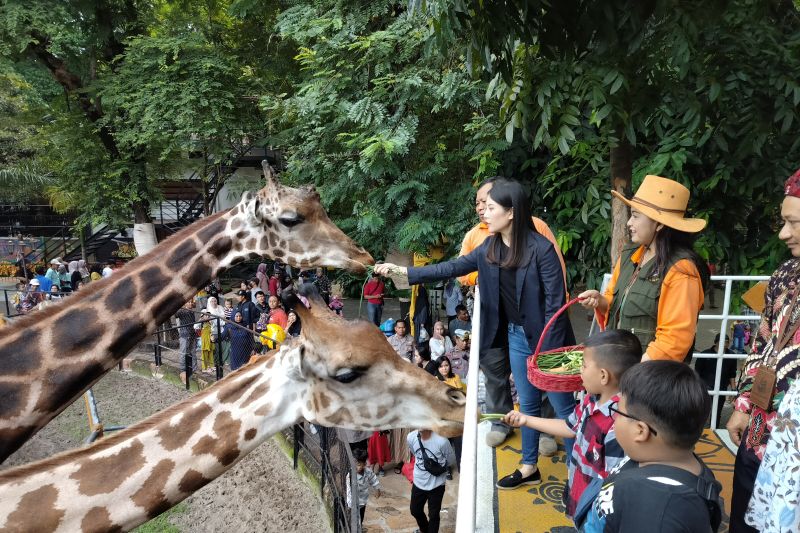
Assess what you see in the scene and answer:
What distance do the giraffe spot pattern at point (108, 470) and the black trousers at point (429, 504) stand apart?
4110 millimetres

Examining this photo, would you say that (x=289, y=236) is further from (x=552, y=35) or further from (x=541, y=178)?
(x=541, y=178)

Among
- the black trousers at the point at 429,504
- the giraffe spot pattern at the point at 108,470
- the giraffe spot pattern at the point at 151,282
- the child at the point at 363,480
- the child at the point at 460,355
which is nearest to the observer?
the giraffe spot pattern at the point at 108,470

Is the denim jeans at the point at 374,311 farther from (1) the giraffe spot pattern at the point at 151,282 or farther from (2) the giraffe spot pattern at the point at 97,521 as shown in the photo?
(2) the giraffe spot pattern at the point at 97,521

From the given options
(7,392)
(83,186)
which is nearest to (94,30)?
(83,186)

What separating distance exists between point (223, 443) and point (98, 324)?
1766mm

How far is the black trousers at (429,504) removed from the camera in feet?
20.0

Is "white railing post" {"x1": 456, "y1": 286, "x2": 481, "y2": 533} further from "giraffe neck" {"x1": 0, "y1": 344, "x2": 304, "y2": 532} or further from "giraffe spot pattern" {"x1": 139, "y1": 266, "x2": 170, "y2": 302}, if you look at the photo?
"giraffe spot pattern" {"x1": 139, "y1": 266, "x2": 170, "y2": 302}

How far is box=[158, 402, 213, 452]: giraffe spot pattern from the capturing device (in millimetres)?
2609

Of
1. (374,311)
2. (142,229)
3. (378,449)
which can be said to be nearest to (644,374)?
(378,449)

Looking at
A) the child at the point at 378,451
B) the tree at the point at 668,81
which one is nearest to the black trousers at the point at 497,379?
the tree at the point at 668,81

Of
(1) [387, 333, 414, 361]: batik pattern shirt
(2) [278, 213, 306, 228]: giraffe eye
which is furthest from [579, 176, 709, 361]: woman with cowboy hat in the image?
(1) [387, 333, 414, 361]: batik pattern shirt

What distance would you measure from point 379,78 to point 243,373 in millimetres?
7434

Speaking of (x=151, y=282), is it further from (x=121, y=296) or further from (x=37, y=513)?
(x=37, y=513)

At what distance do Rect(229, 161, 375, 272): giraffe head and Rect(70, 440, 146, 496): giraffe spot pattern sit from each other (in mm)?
2544
